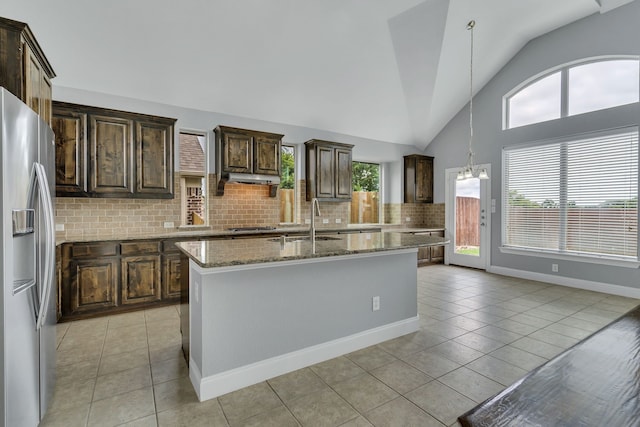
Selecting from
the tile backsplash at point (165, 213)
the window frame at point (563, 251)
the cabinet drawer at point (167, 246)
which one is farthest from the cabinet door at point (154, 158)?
the window frame at point (563, 251)

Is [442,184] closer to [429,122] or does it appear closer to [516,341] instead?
[429,122]

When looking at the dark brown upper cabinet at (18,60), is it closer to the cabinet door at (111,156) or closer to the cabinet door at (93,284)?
the cabinet door at (111,156)

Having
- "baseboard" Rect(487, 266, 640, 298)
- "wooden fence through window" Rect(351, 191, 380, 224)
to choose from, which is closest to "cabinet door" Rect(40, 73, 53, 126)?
"wooden fence through window" Rect(351, 191, 380, 224)

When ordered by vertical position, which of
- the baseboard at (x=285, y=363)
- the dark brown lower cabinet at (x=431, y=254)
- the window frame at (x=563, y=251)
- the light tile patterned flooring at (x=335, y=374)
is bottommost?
the light tile patterned flooring at (x=335, y=374)

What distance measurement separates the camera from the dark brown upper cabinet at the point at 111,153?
362cm

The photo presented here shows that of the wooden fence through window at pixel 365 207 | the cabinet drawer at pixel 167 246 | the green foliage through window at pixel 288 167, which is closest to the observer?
the cabinet drawer at pixel 167 246

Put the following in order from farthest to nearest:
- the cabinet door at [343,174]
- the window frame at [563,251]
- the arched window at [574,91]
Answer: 1. the cabinet door at [343,174]
2. the arched window at [574,91]
3. the window frame at [563,251]

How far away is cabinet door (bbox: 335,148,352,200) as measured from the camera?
5977 millimetres

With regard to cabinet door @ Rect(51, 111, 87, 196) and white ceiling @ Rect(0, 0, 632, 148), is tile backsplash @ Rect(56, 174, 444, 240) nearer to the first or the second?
cabinet door @ Rect(51, 111, 87, 196)

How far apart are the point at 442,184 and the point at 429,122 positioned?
149 cm

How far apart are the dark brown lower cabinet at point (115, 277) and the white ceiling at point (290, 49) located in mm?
2163

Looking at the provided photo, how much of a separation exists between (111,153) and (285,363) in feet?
11.1

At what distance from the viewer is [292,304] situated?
2.45m

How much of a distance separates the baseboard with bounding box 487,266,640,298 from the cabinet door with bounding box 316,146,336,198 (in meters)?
3.61
